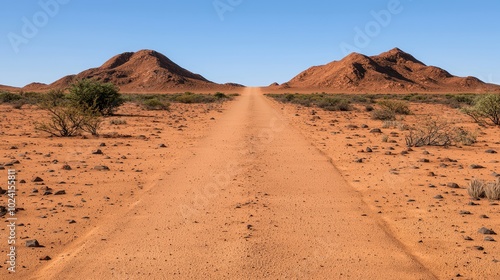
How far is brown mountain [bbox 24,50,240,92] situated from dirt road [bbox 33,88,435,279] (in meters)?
120

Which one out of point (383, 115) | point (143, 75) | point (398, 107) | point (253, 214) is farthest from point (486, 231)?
point (143, 75)

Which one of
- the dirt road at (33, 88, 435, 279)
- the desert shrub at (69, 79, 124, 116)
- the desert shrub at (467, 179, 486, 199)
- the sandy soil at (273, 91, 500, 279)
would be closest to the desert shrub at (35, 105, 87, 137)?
the desert shrub at (69, 79, 124, 116)

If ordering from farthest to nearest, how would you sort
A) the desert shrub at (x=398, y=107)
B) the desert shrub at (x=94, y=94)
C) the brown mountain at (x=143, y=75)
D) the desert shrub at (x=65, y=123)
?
the brown mountain at (x=143, y=75)
the desert shrub at (x=398, y=107)
the desert shrub at (x=94, y=94)
the desert shrub at (x=65, y=123)

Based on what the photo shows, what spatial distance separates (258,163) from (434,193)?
449 centimetres

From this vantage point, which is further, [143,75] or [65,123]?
[143,75]

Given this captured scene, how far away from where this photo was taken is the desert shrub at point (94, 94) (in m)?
28.9

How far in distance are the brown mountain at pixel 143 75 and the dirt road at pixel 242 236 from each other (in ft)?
393

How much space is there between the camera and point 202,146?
52.3ft

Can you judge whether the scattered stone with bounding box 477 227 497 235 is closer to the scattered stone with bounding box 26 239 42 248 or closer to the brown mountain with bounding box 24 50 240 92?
the scattered stone with bounding box 26 239 42 248

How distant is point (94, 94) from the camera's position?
29172mm

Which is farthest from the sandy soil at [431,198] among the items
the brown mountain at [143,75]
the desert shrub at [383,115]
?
the brown mountain at [143,75]

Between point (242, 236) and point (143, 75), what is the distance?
466 feet

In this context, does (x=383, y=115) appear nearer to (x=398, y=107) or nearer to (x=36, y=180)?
(x=398, y=107)

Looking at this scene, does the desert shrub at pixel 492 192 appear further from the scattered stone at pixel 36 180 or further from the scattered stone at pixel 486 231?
the scattered stone at pixel 36 180
